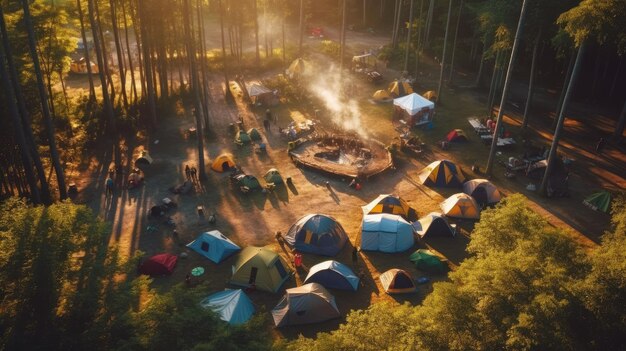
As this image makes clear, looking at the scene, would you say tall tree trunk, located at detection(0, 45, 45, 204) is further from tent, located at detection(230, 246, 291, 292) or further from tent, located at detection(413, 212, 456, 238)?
tent, located at detection(413, 212, 456, 238)

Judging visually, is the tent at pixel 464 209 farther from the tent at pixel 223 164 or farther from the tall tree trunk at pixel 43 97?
the tall tree trunk at pixel 43 97

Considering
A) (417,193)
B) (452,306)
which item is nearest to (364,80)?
(417,193)

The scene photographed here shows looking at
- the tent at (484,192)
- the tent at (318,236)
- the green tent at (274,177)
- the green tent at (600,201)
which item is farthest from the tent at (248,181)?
the green tent at (600,201)

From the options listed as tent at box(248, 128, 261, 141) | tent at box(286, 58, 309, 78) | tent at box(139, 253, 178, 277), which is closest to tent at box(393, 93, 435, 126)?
tent at box(248, 128, 261, 141)

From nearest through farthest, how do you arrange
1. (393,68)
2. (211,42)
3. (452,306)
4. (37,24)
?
(452,306)
(37,24)
(393,68)
(211,42)

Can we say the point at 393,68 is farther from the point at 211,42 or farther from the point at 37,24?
the point at 37,24

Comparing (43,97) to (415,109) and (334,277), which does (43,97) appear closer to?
(334,277)
